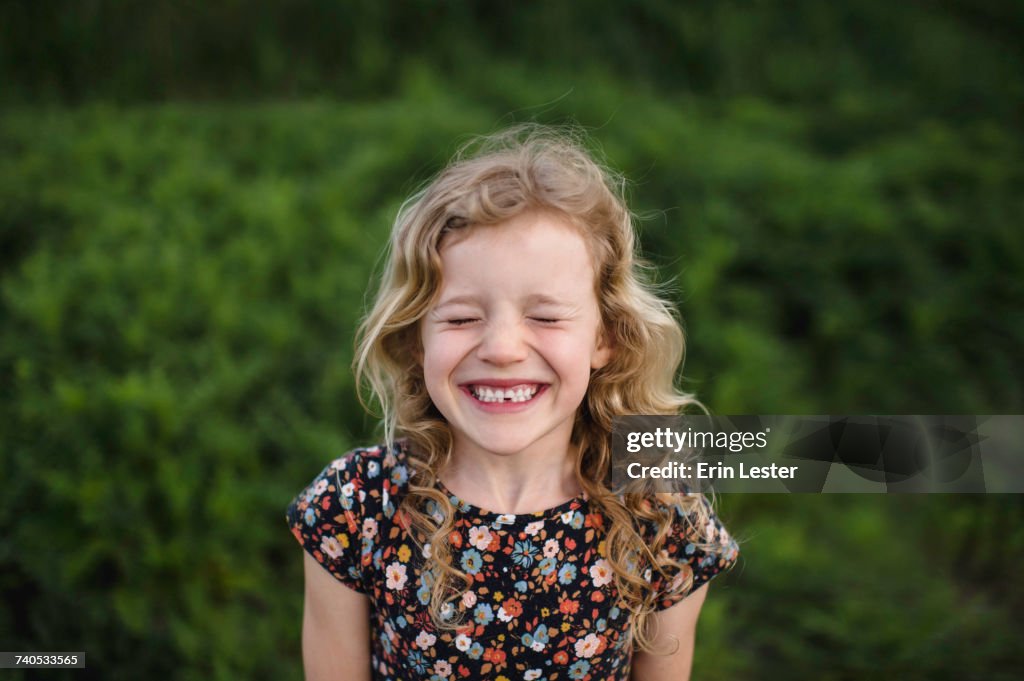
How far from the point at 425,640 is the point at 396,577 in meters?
0.12

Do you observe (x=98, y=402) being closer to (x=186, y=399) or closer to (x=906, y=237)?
(x=186, y=399)

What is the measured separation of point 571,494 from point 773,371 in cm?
257

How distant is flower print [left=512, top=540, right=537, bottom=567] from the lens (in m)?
1.48

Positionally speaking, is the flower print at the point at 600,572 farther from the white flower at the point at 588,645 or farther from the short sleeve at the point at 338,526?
the short sleeve at the point at 338,526

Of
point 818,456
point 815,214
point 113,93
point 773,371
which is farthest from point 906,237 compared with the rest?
point 113,93

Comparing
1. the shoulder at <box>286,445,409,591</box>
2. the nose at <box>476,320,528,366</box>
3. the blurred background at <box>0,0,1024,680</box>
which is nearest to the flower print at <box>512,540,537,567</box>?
the shoulder at <box>286,445,409,591</box>

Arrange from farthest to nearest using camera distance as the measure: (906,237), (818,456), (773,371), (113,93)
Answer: (113,93), (906,237), (773,371), (818,456)

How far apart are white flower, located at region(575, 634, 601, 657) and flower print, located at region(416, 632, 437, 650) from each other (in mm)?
251

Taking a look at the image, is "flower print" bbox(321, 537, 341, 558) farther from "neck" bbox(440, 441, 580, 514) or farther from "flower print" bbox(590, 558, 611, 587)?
"flower print" bbox(590, 558, 611, 587)

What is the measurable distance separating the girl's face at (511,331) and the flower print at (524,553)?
172 mm

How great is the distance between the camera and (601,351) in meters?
1.57

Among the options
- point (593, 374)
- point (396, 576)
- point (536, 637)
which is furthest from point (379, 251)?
point (536, 637)

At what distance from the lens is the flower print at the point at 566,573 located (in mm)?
1484

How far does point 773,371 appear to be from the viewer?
153 inches
